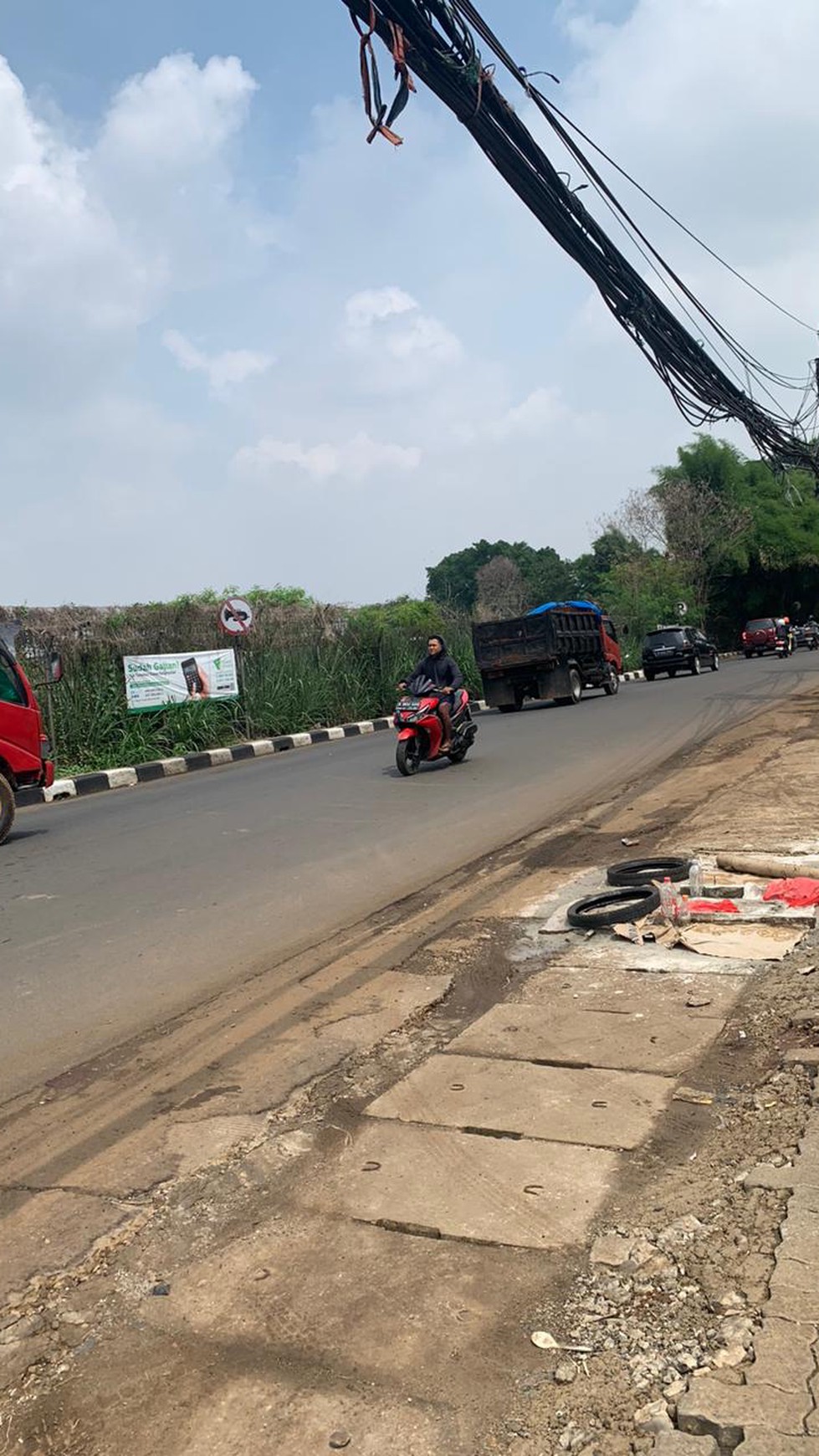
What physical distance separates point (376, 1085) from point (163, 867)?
491 cm

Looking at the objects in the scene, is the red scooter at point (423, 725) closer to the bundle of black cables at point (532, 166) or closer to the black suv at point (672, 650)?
the bundle of black cables at point (532, 166)

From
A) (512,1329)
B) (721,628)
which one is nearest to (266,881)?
(512,1329)

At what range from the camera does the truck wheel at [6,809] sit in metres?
10.5

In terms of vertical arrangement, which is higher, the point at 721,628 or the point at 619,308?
the point at 619,308

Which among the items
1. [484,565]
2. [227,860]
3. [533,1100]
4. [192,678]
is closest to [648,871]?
[533,1100]

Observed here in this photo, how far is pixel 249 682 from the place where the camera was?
2123cm

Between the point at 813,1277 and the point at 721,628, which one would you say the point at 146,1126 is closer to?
the point at 813,1277

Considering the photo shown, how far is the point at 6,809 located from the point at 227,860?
2915 millimetres

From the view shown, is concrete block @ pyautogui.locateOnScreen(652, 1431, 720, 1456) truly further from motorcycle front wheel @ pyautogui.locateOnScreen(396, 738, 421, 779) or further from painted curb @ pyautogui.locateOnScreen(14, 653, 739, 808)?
motorcycle front wheel @ pyautogui.locateOnScreen(396, 738, 421, 779)

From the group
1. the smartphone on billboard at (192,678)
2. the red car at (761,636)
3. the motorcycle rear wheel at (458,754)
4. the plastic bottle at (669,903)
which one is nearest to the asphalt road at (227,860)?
the motorcycle rear wheel at (458,754)

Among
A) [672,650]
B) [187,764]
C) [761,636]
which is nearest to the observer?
[187,764]

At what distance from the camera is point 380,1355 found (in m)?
2.50

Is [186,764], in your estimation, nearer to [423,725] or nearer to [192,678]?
[192,678]

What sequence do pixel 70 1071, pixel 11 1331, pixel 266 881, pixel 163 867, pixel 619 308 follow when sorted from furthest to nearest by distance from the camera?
pixel 619 308 < pixel 163 867 < pixel 266 881 < pixel 70 1071 < pixel 11 1331
